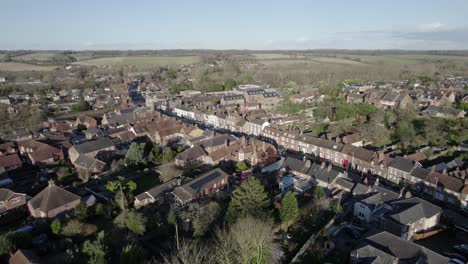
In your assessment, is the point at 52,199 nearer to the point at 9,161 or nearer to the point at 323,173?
the point at 9,161

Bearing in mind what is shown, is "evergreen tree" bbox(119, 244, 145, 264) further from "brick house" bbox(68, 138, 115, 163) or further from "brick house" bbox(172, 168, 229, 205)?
"brick house" bbox(68, 138, 115, 163)

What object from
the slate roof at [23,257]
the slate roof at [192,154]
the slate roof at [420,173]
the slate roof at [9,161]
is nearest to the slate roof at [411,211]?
the slate roof at [420,173]

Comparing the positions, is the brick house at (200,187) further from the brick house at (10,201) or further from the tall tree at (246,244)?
the brick house at (10,201)

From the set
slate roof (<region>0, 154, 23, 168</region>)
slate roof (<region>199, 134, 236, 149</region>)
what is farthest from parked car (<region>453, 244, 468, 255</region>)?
slate roof (<region>0, 154, 23, 168</region>)

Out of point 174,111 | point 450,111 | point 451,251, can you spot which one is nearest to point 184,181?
point 451,251

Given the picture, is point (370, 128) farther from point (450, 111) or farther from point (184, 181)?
point (184, 181)

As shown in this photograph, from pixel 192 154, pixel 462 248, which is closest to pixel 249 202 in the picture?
pixel 192 154
